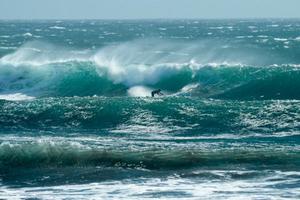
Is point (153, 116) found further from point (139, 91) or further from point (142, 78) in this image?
point (142, 78)

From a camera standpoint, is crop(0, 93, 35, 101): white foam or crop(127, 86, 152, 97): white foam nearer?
crop(0, 93, 35, 101): white foam

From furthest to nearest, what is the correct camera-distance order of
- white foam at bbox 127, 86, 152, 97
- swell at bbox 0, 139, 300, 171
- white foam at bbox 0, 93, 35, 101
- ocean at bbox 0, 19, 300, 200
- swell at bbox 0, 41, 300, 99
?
1. white foam at bbox 127, 86, 152, 97
2. white foam at bbox 0, 93, 35, 101
3. swell at bbox 0, 41, 300, 99
4. swell at bbox 0, 139, 300, 171
5. ocean at bbox 0, 19, 300, 200

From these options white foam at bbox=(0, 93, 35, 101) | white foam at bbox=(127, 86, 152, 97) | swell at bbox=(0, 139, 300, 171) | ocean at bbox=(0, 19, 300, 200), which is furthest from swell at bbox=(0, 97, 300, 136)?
white foam at bbox=(127, 86, 152, 97)

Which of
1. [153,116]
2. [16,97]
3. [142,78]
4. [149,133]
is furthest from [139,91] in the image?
[149,133]

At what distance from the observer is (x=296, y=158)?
2075 centimetres

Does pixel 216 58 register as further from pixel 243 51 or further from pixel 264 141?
pixel 264 141

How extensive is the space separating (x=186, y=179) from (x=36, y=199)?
4042 millimetres

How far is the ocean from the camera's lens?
60.1 ft

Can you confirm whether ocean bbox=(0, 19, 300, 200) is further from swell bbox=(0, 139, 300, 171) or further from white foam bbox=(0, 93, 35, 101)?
white foam bbox=(0, 93, 35, 101)

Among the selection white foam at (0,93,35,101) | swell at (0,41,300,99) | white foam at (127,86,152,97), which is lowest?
white foam at (0,93,35,101)

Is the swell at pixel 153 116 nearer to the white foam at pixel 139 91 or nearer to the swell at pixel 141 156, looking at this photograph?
the swell at pixel 141 156

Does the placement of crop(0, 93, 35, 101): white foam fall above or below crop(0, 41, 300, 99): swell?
below

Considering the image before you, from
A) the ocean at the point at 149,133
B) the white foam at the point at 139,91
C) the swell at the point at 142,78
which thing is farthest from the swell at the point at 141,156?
the white foam at the point at 139,91

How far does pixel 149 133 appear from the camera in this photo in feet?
85.3
